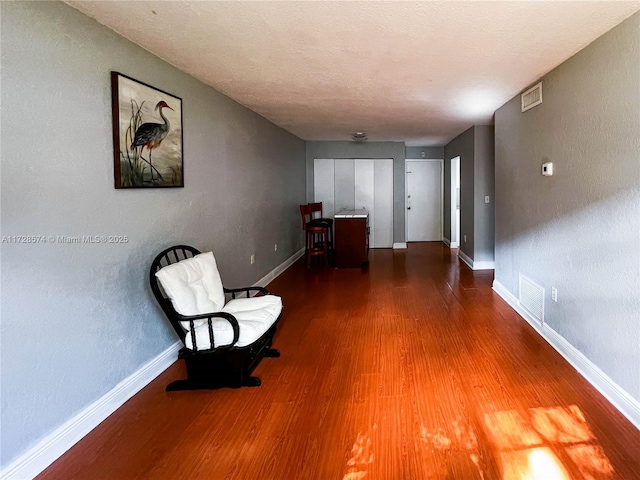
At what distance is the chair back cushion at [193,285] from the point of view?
7.98 feet

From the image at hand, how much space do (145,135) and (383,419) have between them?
→ 223cm

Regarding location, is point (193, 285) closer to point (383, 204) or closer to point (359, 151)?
point (359, 151)

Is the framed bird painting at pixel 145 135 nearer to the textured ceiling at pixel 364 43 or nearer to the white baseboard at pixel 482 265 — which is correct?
the textured ceiling at pixel 364 43

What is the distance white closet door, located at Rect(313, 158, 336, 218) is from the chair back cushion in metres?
5.03

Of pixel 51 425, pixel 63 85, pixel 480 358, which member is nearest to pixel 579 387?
pixel 480 358

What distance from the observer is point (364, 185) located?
786 cm

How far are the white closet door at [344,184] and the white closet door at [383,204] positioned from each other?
458mm

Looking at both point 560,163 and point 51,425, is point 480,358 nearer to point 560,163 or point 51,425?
point 560,163

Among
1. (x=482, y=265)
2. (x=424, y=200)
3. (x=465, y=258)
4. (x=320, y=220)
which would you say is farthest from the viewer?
(x=424, y=200)

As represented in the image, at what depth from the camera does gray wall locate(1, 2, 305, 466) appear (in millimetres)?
1680

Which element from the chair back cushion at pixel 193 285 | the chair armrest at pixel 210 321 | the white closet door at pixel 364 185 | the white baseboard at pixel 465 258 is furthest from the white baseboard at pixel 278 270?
the white baseboard at pixel 465 258

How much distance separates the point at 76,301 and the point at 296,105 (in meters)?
3.06

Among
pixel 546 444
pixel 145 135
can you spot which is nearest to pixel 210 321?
pixel 145 135

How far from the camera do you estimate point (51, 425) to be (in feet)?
6.15
